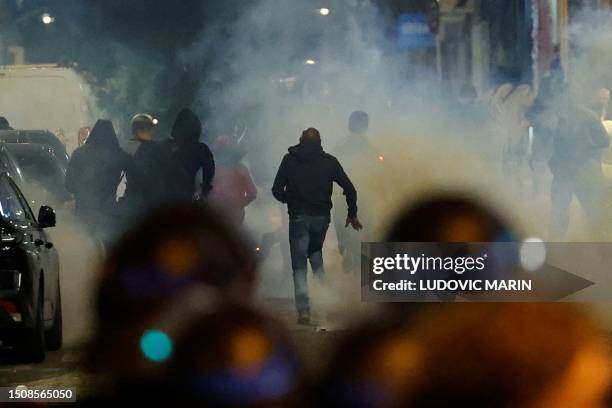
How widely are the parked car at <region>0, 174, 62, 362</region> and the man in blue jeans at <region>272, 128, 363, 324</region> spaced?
8.17 feet

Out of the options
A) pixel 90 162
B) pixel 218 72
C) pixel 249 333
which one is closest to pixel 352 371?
pixel 249 333

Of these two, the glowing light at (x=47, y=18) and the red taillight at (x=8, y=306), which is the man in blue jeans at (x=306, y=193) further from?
the glowing light at (x=47, y=18)

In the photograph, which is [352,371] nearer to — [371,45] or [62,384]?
[62,384]

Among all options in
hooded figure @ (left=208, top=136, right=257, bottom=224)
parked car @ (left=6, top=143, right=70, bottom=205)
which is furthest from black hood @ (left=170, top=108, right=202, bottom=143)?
parked car @ (left=6, top=143, right=70, bottom=205)

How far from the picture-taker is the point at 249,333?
11.2 metres

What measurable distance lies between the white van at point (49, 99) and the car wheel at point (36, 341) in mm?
10481

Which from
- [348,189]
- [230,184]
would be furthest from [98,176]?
[348,189]

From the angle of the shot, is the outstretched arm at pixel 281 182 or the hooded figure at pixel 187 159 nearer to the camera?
the outstretched arm at pixel 281 182

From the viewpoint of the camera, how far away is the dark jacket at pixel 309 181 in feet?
40.6

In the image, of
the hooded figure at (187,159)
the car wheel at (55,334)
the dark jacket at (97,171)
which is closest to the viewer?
the car wheel at (55,334)

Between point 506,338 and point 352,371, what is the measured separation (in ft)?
6.62

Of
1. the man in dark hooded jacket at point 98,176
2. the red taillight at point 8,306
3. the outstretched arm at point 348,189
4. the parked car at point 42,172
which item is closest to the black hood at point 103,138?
the man in dark hooded jacket at point 98,176

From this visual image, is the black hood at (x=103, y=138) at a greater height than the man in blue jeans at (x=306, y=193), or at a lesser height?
greater

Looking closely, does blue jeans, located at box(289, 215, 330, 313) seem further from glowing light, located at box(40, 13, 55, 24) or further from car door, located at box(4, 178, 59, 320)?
glowing light, located at box(40, 13, 55, 24)
